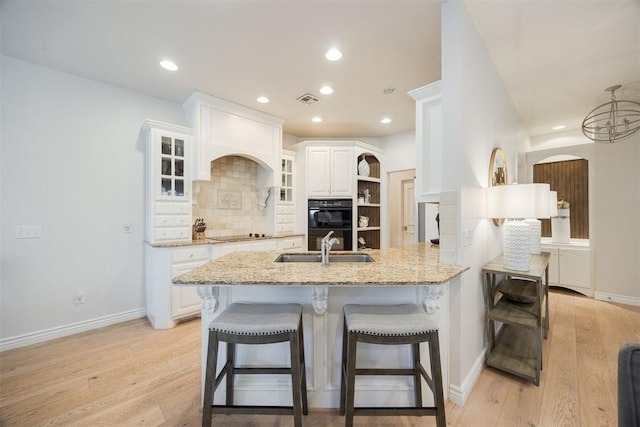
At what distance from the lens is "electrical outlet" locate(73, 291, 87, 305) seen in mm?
2730

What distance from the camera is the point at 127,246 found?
304 cm

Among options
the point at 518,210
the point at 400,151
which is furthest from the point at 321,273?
the point at 400,151

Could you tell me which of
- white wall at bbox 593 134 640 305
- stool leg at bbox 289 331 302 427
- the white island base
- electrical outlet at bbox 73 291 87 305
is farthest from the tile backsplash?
white wall at bbox 593 134 640 305

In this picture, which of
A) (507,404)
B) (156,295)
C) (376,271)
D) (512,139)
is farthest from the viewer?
(512,139)

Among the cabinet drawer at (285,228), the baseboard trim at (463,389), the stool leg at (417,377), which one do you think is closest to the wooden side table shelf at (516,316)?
the baseboard trim at (463,389)

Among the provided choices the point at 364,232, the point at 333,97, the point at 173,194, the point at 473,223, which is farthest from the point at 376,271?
A: the point at 364,232

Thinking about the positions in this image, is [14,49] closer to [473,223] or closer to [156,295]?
[156,295]

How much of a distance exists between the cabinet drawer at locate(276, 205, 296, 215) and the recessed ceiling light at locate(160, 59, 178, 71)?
2.21 m

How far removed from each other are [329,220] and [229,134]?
77.7 inches

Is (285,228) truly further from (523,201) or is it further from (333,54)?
(523,201)

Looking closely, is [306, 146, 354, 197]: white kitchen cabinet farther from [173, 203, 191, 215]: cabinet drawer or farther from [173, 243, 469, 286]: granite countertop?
[173, 243, 469, 286]: granite countertop

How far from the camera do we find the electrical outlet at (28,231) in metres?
2.44

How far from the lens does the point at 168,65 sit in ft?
8.38

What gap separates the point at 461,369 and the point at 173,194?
10.7 feet
